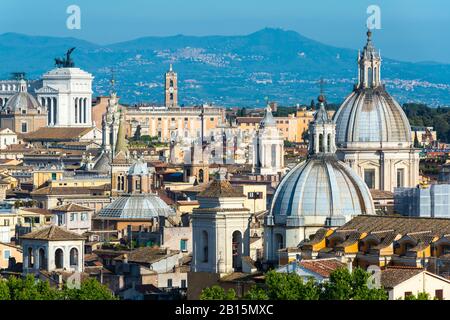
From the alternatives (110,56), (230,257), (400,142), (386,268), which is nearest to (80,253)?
(230,257)

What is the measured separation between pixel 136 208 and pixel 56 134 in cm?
6045

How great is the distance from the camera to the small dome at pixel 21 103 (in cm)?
14388

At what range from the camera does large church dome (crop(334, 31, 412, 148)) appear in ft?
218

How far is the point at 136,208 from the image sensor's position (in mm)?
71625

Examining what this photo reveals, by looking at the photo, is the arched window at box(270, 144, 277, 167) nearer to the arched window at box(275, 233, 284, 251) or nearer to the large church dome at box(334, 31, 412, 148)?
the large church dome at box(334, 31, 412, 148)

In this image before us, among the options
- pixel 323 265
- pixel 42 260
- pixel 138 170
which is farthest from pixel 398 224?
pixel 138 170

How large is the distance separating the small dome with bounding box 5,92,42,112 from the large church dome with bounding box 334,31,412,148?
76.6 m

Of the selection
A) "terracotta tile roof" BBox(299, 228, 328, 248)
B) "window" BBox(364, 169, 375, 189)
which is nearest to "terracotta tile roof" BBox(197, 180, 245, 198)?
"terracotta tile roof" BBox(299, 228, 328, 248)

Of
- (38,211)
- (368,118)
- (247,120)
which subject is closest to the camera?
(368,118)

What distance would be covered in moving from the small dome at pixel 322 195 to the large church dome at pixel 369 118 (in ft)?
54.5

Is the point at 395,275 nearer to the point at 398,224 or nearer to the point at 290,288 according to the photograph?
the point at 290,288

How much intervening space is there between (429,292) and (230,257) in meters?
7.42
